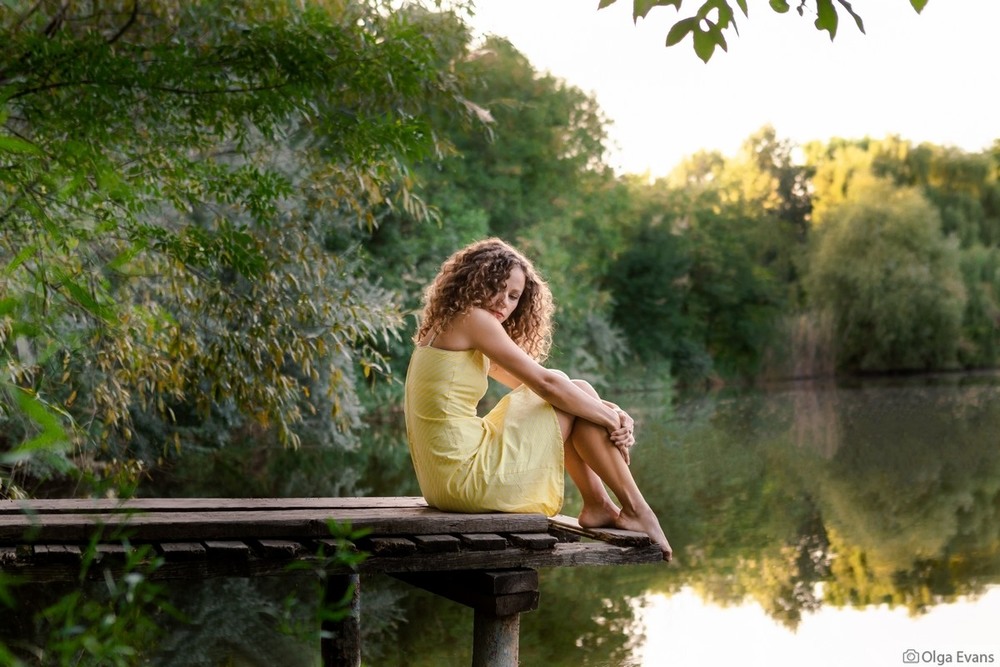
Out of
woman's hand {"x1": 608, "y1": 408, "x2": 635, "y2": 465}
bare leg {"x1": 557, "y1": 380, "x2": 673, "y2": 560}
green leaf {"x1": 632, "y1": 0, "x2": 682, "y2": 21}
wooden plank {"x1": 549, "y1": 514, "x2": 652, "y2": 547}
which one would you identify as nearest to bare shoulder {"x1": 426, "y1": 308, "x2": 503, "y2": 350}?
bare leg {"x1": 557, "y1": 380, "x2": 673, "y2": 560}

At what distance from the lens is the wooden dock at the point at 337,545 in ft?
10.7

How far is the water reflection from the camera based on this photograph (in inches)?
259

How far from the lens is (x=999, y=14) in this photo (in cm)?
3169

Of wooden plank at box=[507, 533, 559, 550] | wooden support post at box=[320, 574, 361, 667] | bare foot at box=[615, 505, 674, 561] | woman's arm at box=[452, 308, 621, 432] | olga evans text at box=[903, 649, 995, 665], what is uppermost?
woman's arm at box=[452, 308, 621, 432]

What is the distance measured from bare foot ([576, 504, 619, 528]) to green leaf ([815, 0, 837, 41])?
5.72ft

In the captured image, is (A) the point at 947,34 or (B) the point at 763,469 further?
(A) the point at 947,34

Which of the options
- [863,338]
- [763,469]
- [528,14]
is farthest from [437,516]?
[863,338]

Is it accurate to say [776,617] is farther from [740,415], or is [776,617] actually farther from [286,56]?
[740,415]

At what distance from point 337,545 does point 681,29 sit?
1.65 metres

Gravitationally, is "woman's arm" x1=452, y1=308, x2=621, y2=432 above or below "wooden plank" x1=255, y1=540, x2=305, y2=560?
above

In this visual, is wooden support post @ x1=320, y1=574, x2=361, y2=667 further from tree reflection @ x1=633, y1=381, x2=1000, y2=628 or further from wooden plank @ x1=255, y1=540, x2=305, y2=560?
tree reflection @ x1=633, y1=381, x2=1000, y2=628

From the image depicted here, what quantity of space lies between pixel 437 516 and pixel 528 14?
2742 cm

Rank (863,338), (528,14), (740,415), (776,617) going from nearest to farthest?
(776,617) < (740,415) < (528,14) < (863,338)

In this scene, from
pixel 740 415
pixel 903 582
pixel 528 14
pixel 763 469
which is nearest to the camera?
pixel 903 582
